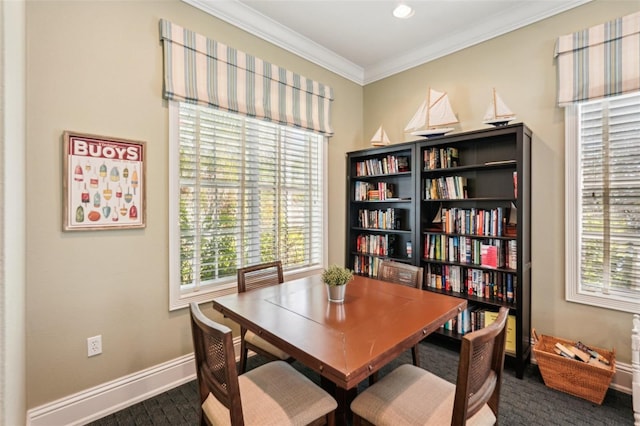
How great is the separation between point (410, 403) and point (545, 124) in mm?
2448

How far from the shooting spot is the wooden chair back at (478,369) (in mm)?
1073

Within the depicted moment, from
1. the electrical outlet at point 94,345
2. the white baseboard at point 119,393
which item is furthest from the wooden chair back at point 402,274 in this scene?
the electrical outlet at point 94,345

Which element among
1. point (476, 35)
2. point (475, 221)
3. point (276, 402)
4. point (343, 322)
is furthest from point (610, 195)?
point (276, 402)

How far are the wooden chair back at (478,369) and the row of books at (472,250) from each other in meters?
1.38

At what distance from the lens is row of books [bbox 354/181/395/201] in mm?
3387

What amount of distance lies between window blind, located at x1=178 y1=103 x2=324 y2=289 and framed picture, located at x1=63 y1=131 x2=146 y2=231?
32cm

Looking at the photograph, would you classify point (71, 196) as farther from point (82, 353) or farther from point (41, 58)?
point (82, 353)

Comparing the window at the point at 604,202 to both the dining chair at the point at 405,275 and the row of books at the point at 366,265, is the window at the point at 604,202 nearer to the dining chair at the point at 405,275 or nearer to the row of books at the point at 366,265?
the dining chair at the point at 405,275

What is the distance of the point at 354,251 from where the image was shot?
3633 mm

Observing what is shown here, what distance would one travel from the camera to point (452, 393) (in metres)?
1.40

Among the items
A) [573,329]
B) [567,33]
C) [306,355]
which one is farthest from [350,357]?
[567,33]

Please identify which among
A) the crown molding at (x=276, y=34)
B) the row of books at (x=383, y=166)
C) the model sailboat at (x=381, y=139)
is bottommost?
the row of books at (x=383, y=166)

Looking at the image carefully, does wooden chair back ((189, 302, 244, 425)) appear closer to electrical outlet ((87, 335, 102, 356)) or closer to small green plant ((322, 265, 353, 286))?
small green plant ((322, 265, 353, 286))

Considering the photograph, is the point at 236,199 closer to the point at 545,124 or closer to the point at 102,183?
the point at 102,183
